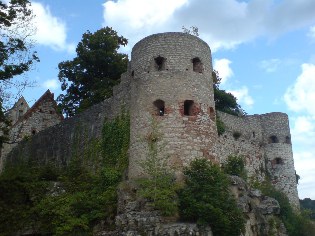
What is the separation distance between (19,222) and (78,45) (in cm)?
2111

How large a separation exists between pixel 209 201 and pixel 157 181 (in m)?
2.21

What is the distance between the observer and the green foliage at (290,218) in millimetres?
25250

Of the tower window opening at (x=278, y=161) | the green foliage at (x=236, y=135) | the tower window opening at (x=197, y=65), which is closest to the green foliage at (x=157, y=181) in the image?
the tower window opening at (x=197, y=65)

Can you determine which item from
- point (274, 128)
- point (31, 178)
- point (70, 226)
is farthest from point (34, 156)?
point (274, 128)

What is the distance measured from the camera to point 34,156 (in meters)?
27.6

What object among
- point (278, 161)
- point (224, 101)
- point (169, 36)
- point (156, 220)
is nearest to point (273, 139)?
point (278, 161)

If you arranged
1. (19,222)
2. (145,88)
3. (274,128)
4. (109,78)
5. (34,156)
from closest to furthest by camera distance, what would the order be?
(19,222) < (145,88) < (34,156) < (274,128) < (109,78)

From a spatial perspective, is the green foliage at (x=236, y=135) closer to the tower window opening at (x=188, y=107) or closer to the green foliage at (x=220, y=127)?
the green foliage at (x=220, y=127)

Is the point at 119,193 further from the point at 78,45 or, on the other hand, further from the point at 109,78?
the point at 78,45

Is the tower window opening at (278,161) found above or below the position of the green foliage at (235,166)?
above

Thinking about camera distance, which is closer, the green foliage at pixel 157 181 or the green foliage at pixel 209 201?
the green foliage at pixel 209 201

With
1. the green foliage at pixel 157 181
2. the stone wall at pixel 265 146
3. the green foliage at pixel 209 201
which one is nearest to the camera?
the green foliage at pixel 209 201

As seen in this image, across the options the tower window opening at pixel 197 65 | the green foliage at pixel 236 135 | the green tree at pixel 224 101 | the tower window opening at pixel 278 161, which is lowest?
the tower window opening at pixel 278 161

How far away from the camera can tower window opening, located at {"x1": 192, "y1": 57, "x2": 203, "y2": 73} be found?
20094 millimetres
